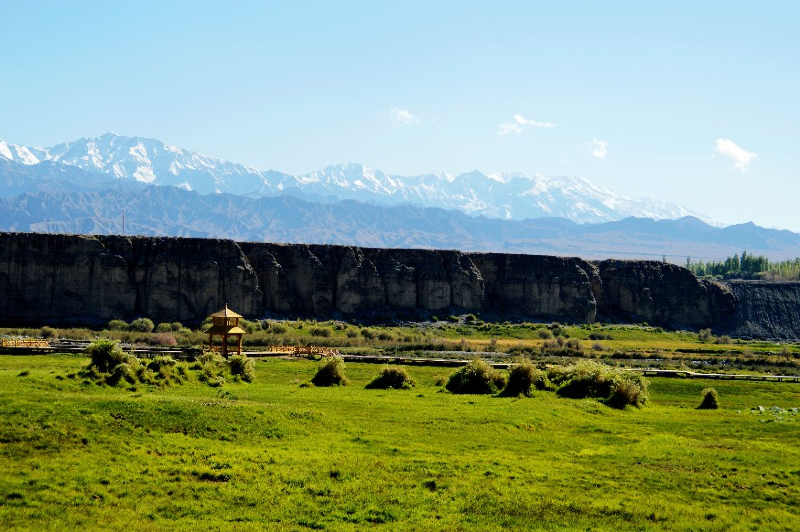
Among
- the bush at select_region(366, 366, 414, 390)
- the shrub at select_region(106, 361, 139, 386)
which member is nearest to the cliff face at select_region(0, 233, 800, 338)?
the bush at select_region(366, 366, 414, 390)

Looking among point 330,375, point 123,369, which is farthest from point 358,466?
point 330,375

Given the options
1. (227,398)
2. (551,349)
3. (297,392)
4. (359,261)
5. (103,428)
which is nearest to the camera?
(103,428)

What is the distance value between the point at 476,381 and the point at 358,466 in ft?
75.4

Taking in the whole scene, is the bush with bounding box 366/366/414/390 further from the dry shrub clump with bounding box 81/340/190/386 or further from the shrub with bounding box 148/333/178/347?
the shrub with bounding box 148/333/178/347

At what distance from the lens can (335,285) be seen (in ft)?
386

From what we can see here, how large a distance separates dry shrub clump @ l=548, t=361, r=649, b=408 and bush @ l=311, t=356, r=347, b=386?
42.4ft

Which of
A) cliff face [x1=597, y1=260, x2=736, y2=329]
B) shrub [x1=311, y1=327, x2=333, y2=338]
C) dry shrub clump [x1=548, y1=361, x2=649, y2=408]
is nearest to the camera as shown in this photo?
dry shrub clump [x1=548, y1=361, x2=649, y2=408]

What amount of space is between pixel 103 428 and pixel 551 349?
68780 millimetres

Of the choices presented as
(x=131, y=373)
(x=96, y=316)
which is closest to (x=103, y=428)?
(x=131, y=373)

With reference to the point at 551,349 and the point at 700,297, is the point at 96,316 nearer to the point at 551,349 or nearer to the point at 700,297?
the point at 551,349

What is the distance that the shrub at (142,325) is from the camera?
308ft

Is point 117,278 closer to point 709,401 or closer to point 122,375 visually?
point 122,375

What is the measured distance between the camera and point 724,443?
3519 cm

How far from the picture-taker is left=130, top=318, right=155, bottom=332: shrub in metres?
93.8
